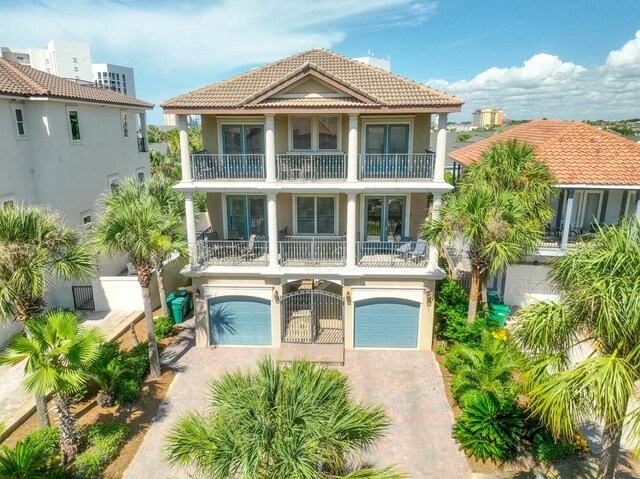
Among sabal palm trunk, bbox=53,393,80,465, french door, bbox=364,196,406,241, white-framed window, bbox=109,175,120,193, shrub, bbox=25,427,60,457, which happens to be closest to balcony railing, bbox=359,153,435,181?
french door, bbox=364,196,406,241

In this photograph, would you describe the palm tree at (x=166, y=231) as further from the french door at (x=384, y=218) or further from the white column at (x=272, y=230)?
the french door at (x=384, y=218)

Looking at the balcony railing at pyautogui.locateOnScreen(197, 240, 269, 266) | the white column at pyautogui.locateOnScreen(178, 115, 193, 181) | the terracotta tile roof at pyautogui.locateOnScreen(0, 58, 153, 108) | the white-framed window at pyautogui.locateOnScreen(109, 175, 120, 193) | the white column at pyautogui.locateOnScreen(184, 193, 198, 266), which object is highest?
the terracotta tile roof at pyautogui.locateOnScreen(0, 58, 153, 108)

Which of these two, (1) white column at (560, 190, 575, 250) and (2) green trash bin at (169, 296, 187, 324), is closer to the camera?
(1) white column at (560, 190, 575, 250)

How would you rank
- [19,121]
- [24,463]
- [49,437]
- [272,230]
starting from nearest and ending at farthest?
[24,463] < [49,437] < [272,230] < [19,121]

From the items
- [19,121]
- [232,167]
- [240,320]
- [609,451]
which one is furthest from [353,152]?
[19,121]

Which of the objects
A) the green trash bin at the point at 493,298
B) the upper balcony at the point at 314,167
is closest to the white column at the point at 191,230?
the upper balcony at the point at 314,167

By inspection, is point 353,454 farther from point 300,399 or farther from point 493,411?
point 493,411

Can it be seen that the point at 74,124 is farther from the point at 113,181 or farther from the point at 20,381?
the point at 20,381

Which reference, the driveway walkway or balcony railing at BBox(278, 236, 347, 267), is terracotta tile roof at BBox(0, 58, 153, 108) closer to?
the driveway walkway

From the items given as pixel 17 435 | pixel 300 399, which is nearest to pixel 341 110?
pixel 300 399
